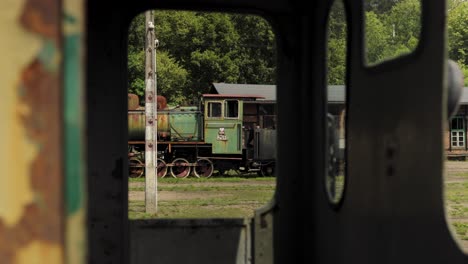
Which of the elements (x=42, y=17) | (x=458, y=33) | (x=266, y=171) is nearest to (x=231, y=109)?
(x=266, y=171)

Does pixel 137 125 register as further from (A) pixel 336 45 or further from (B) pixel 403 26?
(B) pixel 403 26

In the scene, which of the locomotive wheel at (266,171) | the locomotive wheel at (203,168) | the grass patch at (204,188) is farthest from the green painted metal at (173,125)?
the grass patch at (204,188)

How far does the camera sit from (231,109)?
1752cm

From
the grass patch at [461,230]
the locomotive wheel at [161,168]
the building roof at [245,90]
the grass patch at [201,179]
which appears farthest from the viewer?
the building roof at [245,90]

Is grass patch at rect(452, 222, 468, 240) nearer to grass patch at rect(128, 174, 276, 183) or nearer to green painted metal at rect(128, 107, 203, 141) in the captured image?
grass patch at rect(128, 174, 276, 183)

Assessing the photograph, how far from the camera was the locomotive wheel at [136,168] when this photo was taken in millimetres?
16859

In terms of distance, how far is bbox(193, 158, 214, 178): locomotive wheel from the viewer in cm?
1688

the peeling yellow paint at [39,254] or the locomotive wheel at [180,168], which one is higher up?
the peeling yellow paint at [39,254]

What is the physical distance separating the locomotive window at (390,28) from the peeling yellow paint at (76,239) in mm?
1404

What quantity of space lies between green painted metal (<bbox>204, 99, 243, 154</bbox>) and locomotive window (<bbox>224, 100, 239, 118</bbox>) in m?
0.18

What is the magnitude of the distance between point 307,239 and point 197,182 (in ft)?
41.8

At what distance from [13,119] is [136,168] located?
1683 cm

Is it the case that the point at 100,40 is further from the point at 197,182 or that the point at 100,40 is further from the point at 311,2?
the point at 197,182

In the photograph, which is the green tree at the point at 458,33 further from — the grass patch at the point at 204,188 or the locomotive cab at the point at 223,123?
the grass patch at the point at 204,188
